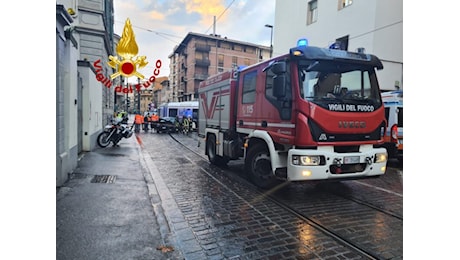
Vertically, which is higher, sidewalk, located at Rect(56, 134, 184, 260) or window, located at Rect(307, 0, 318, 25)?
window, located at Rect(307, 0, 318, 25)

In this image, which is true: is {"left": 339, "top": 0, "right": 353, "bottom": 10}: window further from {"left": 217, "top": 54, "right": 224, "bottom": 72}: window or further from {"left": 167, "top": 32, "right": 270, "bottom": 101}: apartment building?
{"left": 217, "top": 54, "right": 224, "bottom": 72}: window

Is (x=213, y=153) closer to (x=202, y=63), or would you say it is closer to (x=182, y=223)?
(x=182, y=223)

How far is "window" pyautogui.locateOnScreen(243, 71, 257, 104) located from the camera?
6.71 m

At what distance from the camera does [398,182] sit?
739 cm

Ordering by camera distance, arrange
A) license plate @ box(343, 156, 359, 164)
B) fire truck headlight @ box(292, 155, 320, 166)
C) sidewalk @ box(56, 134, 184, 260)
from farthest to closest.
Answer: license plate @ box(343, 156, 359, 164) → fire truck headlight @ box(292, 155, 320, 166) → sidewalk @ box(56, 134, 184, 260)

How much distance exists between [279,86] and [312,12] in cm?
1653

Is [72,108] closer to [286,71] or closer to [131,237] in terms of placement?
[131,237]

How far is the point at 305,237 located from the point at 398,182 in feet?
16.0

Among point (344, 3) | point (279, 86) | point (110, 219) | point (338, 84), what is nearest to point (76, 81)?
point (110, 219)

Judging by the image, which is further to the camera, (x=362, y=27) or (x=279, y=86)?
(x=362, y=27)

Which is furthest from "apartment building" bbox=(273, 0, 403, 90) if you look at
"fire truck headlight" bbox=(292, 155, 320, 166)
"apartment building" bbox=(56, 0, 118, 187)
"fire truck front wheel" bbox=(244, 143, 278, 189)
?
"apartment building" bbox=(56, 0, 118, 187)

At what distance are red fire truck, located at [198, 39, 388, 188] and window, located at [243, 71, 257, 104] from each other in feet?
1.25

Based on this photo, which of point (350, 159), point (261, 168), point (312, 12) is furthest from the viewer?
point (312, 12)

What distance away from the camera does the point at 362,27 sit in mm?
15094
